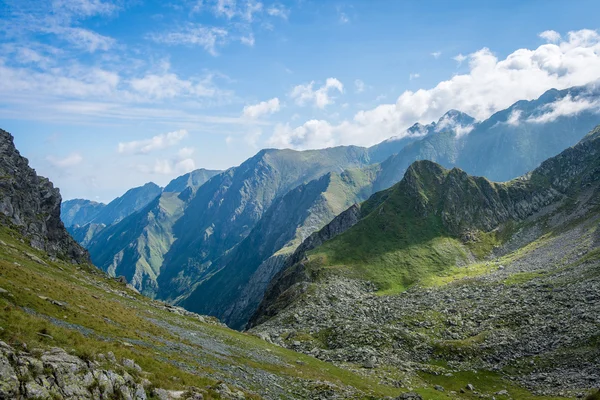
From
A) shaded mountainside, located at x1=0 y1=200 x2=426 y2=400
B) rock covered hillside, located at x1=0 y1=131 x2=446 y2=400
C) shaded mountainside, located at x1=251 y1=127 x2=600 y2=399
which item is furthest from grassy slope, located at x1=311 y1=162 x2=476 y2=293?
shaded mountainside, located at x1=0 y1=200 x2=426 y2=400

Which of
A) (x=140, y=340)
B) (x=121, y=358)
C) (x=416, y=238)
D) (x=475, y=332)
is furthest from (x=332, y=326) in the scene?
(x=416, y=238)

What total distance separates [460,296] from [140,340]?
284 feet

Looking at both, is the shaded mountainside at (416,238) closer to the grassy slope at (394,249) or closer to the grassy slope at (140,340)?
the grassy slope at (394,249)

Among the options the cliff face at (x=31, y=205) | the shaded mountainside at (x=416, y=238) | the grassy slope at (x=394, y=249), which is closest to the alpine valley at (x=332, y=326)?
the cliff face at (x=31, y=205)

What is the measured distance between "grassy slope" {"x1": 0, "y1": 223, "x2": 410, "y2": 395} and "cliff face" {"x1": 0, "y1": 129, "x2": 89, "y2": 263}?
141 ft

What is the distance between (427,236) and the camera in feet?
579

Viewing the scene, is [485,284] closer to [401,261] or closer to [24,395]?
[401,261]

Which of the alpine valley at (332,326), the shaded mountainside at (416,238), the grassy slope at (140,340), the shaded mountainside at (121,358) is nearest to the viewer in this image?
the shaded mountainside at (121,358)

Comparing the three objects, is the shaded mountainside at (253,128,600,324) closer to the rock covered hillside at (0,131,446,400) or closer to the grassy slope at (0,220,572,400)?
the grassy slope at (0,220,572,400)

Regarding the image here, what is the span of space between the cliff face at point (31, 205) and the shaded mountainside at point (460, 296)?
6401cm

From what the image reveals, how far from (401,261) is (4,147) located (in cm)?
15485

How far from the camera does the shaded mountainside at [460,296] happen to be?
5909 centimetres

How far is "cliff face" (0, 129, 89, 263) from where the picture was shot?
98188 millimetres

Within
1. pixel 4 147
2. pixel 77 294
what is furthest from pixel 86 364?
pixel 4 147
